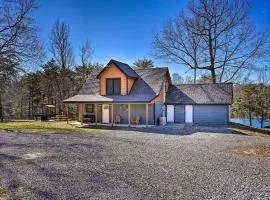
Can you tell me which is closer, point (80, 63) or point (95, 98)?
point (95, 98)

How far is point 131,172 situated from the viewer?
7.32 m

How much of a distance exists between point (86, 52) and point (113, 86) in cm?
1481

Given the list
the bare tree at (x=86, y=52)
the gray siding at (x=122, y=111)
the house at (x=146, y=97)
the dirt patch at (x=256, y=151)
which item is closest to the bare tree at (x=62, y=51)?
the bare tree at (x=86, y=52)

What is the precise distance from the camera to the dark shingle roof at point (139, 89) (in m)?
21.1

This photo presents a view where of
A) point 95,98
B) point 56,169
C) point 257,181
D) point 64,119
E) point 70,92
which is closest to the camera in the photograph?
Result: point 257,181

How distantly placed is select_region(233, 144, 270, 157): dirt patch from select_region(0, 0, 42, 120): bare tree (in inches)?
611

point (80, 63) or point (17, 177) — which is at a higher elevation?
point (80, 63)

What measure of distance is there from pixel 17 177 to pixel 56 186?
55.0 inches

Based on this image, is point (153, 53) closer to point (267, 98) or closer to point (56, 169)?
point (267, 98)

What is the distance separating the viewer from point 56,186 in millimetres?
6012

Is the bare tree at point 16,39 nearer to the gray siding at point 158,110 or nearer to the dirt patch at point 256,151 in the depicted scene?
the gray siding at point 158,110

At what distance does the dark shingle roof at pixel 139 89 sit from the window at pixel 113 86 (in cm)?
76

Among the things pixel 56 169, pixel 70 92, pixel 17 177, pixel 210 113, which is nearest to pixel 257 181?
pixel 56 169

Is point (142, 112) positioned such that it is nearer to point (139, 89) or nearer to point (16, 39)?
point (139, 89)
